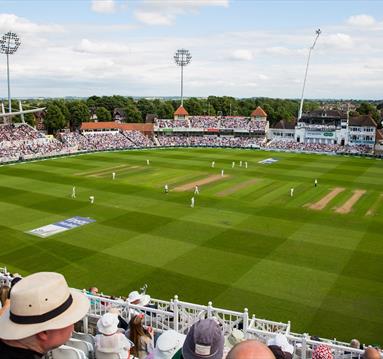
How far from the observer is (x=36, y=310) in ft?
8.25

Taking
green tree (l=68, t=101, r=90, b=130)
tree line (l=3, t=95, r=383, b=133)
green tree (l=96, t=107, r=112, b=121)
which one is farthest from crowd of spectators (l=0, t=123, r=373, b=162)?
green tree (l=96, t=107, r=112, b=121)

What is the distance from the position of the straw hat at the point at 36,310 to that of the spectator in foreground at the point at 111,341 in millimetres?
3494

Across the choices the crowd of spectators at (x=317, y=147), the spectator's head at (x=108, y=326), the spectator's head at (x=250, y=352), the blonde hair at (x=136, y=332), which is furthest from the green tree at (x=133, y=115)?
the spectator's head at (x=250, y=352)

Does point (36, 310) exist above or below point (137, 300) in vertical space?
above

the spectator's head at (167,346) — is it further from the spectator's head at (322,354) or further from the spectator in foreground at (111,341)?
the spectator's head at (322,354)

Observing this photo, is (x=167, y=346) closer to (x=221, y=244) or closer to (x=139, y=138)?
(x=221, y=244)

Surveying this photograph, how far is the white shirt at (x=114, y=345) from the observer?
19.0ft

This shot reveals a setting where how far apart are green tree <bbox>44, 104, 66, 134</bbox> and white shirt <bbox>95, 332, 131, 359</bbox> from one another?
75.3 meters

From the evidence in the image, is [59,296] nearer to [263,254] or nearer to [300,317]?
Answer: [300,317]

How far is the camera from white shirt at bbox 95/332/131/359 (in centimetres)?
580

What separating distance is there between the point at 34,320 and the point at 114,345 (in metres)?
3.63

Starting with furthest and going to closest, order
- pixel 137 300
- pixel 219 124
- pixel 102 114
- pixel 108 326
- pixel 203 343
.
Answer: pixel 102 114
pixel 219 124
pixel 137 300
pixel 108 326
pixel 203 343

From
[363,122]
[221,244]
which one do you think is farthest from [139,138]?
[221,244]

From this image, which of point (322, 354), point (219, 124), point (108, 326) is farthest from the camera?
point (219, 124)
